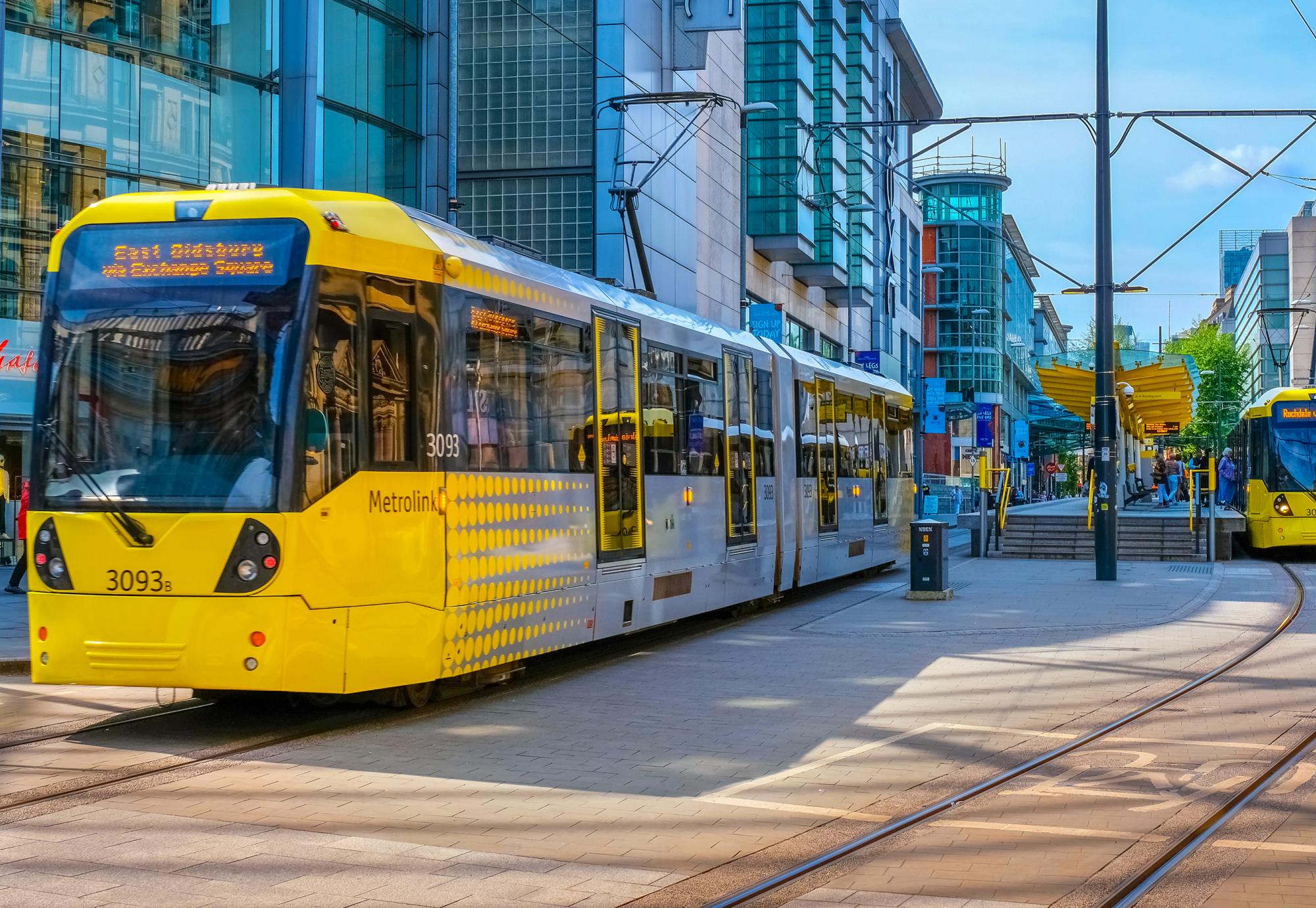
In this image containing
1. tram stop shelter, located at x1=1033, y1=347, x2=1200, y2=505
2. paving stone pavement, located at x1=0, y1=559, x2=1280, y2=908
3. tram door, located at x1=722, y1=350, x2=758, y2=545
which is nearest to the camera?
paving stone pavement, located at x1=0, y1=559, x2=1280, y2=908

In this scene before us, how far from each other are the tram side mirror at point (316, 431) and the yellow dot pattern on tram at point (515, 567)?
113 cm

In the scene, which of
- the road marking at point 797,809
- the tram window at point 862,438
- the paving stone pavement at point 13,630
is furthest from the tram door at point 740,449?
the road marking at point 797,809

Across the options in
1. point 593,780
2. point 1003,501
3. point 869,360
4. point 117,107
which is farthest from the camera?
point 869,360

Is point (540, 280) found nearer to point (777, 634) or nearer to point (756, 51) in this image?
point (777, 634)

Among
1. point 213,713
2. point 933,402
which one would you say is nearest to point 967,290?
point 933,402

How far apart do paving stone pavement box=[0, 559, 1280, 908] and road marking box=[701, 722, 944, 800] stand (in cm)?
2

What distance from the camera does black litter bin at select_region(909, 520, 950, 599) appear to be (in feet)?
64.1

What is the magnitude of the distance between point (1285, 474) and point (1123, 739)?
69.0 ft

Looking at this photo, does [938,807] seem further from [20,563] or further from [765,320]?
[765,320]

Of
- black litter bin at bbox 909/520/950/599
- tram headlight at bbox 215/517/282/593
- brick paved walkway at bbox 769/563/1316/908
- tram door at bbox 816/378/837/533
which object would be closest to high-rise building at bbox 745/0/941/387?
tram door at bbox 816/378/837/533

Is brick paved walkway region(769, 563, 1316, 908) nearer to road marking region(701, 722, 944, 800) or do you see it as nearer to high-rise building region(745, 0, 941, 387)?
road marking region(701, 722, 944, 800)

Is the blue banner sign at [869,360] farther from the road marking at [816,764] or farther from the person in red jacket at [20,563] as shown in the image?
the road marking at [816,764]

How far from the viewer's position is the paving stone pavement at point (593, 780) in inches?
236

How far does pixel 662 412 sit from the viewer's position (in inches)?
561
